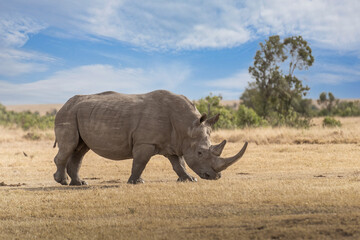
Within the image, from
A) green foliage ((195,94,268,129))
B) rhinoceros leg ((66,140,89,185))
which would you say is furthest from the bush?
rhinoceros leg ((66,140,89,185))

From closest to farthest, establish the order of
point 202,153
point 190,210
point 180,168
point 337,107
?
point 190,210 < point 202,153 < point 180,168 < point 337,107

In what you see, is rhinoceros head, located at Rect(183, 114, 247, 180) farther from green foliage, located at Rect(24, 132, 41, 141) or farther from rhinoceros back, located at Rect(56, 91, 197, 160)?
green foliage, located at Rect(24, 132, 41, 141)

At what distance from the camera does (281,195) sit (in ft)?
25.4

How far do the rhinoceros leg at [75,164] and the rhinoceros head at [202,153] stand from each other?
2.83m

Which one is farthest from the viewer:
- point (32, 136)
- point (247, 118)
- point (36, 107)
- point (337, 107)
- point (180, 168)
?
point (36, 107)

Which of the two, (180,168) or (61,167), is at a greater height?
(180,168)

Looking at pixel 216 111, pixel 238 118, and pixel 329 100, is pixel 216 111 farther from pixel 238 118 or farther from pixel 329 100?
pixel 329 100

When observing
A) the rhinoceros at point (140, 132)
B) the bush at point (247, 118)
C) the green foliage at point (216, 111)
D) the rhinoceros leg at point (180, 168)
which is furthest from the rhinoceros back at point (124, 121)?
the bush at point (247, 118)

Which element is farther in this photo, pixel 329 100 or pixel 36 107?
pixel 36 107

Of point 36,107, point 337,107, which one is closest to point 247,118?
point 337,107

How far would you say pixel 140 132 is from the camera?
979cm

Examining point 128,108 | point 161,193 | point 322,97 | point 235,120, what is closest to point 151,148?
point 128,108

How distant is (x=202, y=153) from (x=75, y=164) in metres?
3.39

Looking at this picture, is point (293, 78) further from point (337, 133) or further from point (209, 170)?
point (209, 170)
